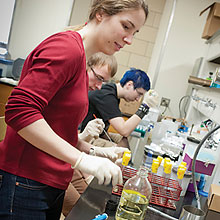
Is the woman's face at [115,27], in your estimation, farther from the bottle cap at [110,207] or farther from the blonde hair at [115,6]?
the bottle cap at [110,207]

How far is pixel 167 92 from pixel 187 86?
0.30 m

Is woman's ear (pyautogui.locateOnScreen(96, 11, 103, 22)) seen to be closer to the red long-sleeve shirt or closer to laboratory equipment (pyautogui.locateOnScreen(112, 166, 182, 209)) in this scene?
the red long-sleeve shirt

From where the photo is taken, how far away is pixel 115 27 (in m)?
0.95

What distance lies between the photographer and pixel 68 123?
36.7 inches

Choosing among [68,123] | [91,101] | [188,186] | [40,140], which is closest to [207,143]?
[188,186]

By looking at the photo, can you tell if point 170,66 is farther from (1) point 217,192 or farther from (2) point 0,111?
(1) point 217,192

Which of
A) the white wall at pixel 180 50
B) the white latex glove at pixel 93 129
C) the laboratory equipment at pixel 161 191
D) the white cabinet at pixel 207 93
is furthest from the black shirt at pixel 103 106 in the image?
the white wall at pixel 180 50

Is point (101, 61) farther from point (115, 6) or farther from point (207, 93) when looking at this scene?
point (207, 93)

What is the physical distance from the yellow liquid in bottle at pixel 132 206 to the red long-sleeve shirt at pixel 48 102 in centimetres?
24

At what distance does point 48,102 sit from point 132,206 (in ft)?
1.48

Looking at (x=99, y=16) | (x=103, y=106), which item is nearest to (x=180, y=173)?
(x=99, y=16)

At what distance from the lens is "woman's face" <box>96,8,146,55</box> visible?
0.95m

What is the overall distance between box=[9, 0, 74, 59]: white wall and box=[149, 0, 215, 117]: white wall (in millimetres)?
1566

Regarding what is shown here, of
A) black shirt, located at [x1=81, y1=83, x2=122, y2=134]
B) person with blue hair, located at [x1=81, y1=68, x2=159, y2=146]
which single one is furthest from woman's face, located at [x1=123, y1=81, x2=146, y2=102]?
black shirt, located at [x1=81, y1=83, x2=122, y2=134]
